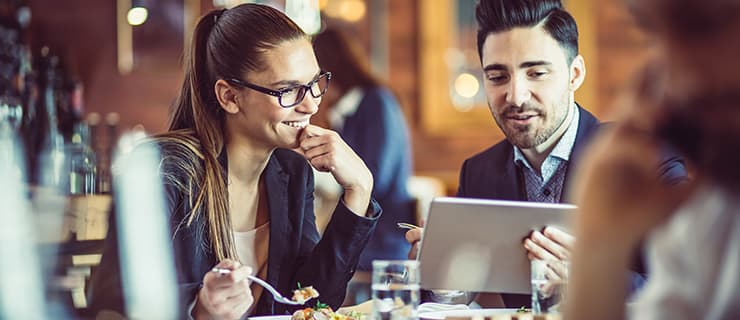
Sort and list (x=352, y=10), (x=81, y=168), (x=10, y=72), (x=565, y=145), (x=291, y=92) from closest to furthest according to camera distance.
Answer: (x=291, y=92) → (x=565, y=145) → (x=81, y=168) → (x=10, y=72) → (x=352, y=10)

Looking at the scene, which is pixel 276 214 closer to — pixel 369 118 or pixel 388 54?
pixel 369 118

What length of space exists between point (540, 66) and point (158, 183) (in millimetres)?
956

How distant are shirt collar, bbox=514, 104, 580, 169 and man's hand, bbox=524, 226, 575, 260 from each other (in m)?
0.68

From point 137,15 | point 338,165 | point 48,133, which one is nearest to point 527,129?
point 338,165

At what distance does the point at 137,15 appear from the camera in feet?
19.7

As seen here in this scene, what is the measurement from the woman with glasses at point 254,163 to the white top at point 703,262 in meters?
1.32

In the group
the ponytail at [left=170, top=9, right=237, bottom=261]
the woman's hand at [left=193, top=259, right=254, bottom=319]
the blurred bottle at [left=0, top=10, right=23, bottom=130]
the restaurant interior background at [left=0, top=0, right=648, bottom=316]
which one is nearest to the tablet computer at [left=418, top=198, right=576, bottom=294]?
the woman's hand at [left=193, top=259, right=254, bottom=319]

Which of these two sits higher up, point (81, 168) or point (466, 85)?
point (466, 85)

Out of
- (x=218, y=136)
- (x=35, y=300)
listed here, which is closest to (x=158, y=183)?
(x=218, y=136)

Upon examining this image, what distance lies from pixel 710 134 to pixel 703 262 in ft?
0.38

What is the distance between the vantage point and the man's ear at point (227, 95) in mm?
2197

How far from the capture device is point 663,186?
88 cm

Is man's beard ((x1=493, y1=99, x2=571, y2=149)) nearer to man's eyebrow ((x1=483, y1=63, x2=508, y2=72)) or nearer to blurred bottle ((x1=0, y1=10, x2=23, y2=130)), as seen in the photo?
man's eyebrow ((x1=483, y1=63, x2=508, y2=72))

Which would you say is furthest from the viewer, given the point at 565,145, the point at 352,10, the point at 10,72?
the point at 352,10
